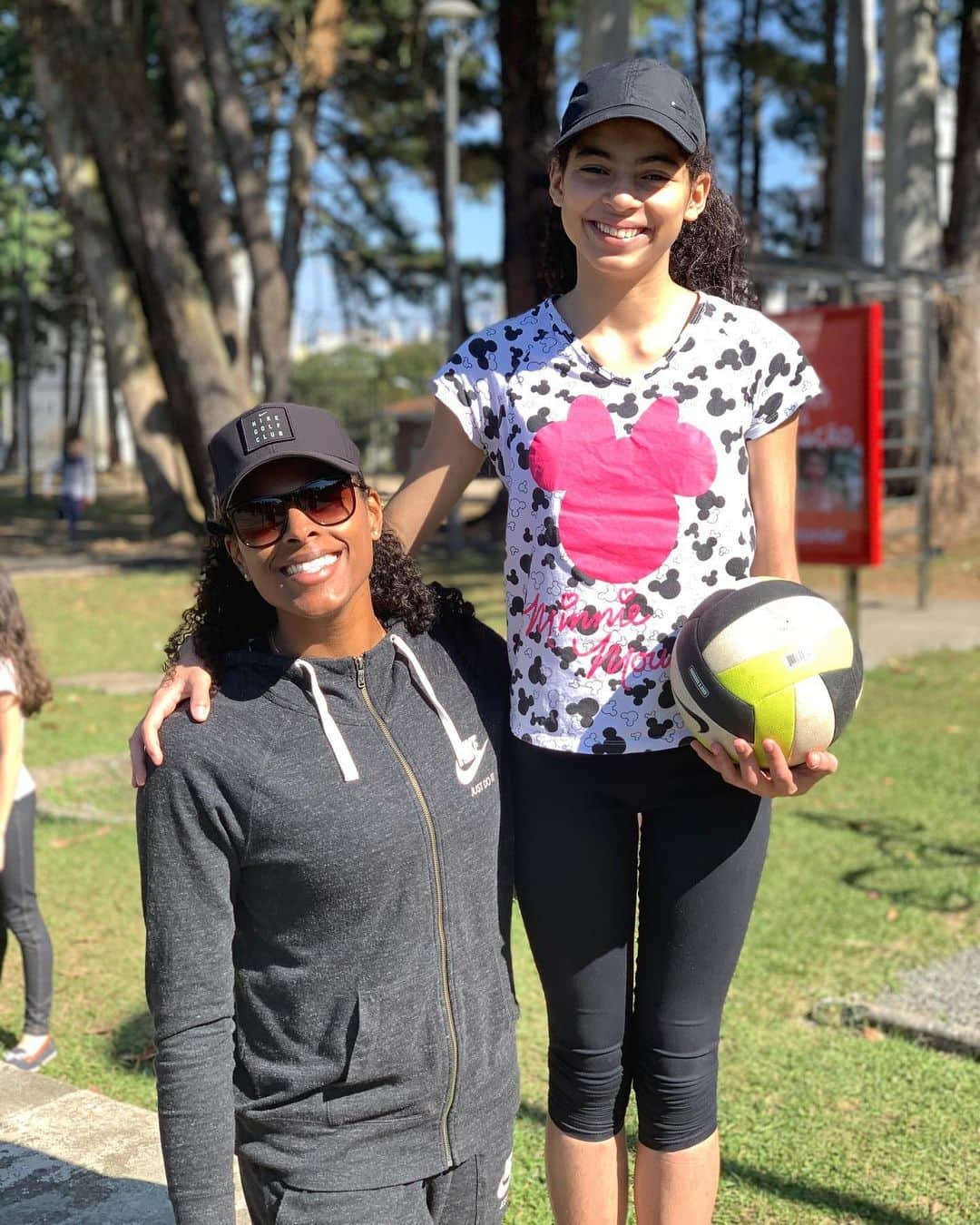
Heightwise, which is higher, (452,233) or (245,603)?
(452,233)

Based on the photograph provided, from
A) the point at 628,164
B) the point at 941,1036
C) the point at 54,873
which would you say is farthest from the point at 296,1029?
→ the point at 54,873

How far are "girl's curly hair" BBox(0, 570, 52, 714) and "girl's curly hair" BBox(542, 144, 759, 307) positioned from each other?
2418 mm

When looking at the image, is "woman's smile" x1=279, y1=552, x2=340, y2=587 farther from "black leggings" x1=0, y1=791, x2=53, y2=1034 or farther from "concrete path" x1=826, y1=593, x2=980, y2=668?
"concrete path" x1=826, y1=593, x2=980, y2=668

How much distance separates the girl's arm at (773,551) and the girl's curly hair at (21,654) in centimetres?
273

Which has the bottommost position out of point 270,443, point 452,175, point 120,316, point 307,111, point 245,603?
point 245,603

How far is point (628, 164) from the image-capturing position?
2.56 m

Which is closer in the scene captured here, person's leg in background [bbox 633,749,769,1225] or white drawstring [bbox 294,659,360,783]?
white drawstring [bbox 294,659,360,783]

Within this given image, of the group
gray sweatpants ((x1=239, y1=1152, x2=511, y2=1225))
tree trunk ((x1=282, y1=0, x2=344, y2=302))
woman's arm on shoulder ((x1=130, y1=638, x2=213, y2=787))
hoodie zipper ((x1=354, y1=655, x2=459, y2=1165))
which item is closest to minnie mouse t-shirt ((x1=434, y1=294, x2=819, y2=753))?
hoodie zipper ((x1=354, y1=655, x2=459, y2=1165))

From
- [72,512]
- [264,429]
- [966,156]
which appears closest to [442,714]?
[264,429]

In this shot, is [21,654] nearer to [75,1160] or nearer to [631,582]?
[75,1160]

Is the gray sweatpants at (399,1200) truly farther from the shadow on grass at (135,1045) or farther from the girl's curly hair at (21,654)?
the girl's curly hair at (21,654)

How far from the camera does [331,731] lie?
2.39 meters

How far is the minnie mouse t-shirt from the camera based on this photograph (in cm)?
254

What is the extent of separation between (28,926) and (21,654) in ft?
2.96
